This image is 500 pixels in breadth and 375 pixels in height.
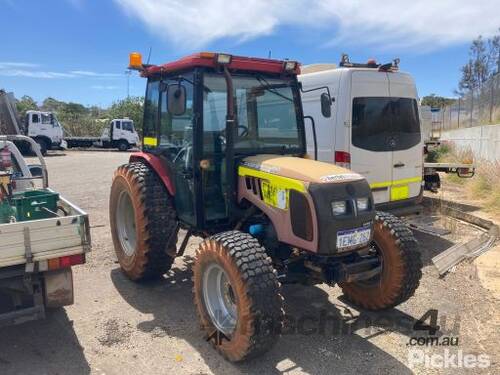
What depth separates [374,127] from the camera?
6.42 meters

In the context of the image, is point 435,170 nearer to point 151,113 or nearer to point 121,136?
point 151,113

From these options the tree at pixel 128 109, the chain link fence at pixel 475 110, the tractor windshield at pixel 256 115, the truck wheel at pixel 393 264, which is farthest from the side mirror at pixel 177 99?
the tree at pixel 128 109

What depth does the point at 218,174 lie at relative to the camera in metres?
4.30

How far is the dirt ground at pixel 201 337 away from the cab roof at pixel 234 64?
93.6 inches

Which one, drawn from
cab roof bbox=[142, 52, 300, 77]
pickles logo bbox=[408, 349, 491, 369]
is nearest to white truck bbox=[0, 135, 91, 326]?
cab roof bbox=[142, 52, 300, 77]

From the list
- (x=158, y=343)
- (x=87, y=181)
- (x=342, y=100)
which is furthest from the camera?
(x=87, y=181)

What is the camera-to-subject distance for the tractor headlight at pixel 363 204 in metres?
3.67

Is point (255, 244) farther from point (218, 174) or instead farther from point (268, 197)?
point (218, 174)

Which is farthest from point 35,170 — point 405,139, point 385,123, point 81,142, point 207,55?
point 81,142

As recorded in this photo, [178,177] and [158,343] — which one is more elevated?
[178,177]

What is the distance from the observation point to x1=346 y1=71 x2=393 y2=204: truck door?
622 cm

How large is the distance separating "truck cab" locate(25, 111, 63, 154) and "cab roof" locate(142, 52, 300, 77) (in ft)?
72.0

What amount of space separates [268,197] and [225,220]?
712 mm

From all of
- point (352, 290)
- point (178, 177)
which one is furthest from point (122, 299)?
point (352, 290)
